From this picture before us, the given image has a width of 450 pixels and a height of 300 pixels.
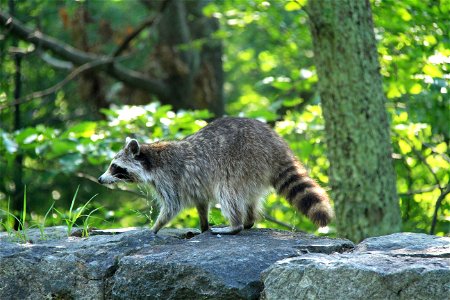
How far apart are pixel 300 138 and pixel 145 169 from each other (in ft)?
10.4

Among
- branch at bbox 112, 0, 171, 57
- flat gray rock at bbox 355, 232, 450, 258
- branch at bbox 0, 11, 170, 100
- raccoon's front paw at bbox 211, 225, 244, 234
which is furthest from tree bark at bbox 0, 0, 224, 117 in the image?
flat gray rock at bbox 355, 232, 450, 258

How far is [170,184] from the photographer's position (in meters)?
5.78

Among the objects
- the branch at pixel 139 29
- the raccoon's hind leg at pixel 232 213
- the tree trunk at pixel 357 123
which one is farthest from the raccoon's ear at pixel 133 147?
the branch at pixel 139 29

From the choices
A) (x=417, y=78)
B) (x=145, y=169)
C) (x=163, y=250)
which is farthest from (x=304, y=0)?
(x=163, y=250)

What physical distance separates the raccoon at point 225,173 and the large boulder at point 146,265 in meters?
0.47

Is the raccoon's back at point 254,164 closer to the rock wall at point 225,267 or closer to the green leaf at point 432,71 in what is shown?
the rock wall at point 225,267

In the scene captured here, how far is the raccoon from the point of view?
5406mm

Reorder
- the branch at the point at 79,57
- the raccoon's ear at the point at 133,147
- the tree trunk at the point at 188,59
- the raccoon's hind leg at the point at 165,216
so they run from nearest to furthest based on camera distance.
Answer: the raccoon's hind leg at the point at 165,216 < the raccoon's ear at the point at 133,147 < the branch at the point at 79,57 < the tree trunk at the point at 188,59

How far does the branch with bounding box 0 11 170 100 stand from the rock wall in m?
5.50

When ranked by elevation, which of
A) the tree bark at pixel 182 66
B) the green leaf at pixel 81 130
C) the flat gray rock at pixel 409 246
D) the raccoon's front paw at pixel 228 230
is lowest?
the raccoon's front paw at pixel 228 230

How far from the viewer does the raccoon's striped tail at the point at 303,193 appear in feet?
16.9

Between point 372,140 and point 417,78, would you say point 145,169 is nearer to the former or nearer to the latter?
point 372,140

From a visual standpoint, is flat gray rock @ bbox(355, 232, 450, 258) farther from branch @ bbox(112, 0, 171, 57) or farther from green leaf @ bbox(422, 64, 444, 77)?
branch @ bbox(112, 0, 171, 57)

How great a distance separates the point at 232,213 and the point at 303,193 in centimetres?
52
